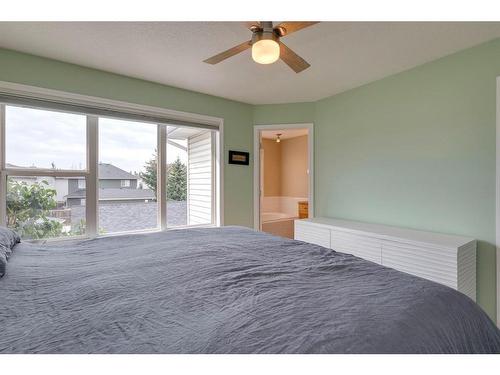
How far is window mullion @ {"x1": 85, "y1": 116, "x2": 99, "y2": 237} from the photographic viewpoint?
8.76 ft

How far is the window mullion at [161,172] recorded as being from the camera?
123 inches

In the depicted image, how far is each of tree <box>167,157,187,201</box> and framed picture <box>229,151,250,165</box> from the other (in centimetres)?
63

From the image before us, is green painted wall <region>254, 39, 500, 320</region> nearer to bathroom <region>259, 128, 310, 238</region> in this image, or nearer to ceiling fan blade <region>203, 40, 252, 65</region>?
ceiling fan blade <region>203, 40, 252, 65</region>

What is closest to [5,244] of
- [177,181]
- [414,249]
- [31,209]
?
[31,209]

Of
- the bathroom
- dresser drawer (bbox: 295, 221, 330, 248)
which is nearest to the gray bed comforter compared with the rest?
dresser drawer (bbox: 295, 221, 330, 248)

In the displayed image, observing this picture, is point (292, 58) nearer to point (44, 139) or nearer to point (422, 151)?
point (422, 151)

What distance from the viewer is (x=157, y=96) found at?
2977 millimetres

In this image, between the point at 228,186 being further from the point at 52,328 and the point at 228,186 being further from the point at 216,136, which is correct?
the point at 52,328

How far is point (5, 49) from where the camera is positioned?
86.5 inches

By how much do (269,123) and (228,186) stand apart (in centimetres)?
108

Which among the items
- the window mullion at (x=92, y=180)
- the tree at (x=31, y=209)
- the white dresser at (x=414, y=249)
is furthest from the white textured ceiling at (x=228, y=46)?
the white dresser at (x=414, y=249)

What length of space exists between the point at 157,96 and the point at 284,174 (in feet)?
13.2

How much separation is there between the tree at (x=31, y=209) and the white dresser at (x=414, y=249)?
9.22ft
